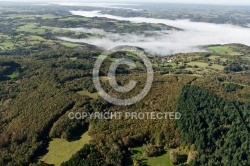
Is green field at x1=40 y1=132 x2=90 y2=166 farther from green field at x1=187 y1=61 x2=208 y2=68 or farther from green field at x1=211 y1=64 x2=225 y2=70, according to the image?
green field at x1=211 y1=64 x2=225 y2=70

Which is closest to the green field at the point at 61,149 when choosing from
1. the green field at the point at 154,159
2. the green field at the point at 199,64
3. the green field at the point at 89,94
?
the green field at the point at 154,159

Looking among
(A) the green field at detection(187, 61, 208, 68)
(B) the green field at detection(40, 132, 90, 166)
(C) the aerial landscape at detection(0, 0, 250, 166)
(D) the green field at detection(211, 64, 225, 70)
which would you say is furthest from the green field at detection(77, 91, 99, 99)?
(D) the green field at detection(211, 64, 225, 70)

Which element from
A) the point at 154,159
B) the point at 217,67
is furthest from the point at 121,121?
the point at 217,67

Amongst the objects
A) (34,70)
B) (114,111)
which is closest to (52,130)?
(114,111)

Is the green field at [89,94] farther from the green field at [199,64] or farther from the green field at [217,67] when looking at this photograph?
the green field at [217,67]

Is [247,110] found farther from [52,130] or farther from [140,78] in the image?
[52,130]

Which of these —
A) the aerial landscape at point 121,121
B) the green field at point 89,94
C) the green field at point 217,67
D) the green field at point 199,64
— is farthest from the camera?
the green field at point 199,64

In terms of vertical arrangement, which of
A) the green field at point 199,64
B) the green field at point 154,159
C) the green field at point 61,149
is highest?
the green field at point 199,64

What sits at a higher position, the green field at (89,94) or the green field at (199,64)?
the green field at (89,94)
